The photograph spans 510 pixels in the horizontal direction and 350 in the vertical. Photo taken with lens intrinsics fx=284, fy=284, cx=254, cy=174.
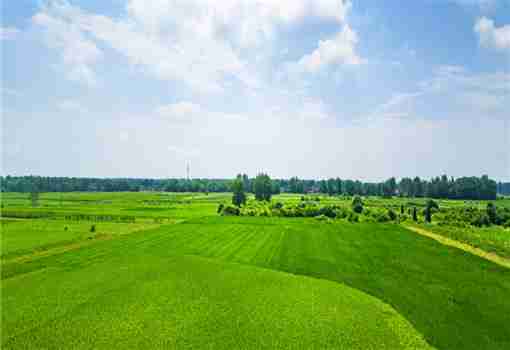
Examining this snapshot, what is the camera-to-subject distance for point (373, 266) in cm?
2759

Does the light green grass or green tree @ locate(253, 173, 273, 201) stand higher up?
green tree @ locate(253, 173, 273, 201)

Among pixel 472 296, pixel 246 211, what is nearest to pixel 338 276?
pixel 472 296

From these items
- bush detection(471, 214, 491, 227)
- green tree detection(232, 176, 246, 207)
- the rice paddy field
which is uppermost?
green tree detection(232, 176, 246, 207)

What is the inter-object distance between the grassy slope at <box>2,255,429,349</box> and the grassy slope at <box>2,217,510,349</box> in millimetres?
553

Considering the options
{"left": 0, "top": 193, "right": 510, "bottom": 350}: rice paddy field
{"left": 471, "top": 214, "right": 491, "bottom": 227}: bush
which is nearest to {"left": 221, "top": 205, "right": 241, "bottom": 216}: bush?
{"left": 0, "top": 193, "right": 510, "bottom": 350}: rice paddy field

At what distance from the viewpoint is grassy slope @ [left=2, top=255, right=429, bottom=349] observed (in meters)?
14.3

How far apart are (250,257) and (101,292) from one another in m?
15.9

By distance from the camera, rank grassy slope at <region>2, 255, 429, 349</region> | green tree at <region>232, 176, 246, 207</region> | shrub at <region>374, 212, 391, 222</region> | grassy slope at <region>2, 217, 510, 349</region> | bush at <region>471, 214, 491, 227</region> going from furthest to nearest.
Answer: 1. green tree at <region>232, 176, 246, 207</region>
2. shrub at <region>374, 212, 391, 222</region>
3. bush at <region>471, 214, 491, 227</region>
4. grassy slope at <region>2, 217, 510, 349</region>
5. grassy slope at <region>2, 255, 429, 349</region>

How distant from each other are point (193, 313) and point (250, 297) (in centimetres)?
423

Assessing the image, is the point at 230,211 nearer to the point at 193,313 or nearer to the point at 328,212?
the point at 328,212

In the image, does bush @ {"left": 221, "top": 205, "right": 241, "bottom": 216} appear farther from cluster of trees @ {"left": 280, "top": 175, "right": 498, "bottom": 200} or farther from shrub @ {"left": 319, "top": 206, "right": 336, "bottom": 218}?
cluster of trees @ {"left": 280, "top": 175, "right": 498, "bottom": 200}

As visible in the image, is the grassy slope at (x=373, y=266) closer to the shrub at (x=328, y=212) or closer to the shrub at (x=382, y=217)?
the shrub at (x=382, y=217)

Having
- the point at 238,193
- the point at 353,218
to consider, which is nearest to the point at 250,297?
the point at 353,218

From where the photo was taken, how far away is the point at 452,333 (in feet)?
49.2
